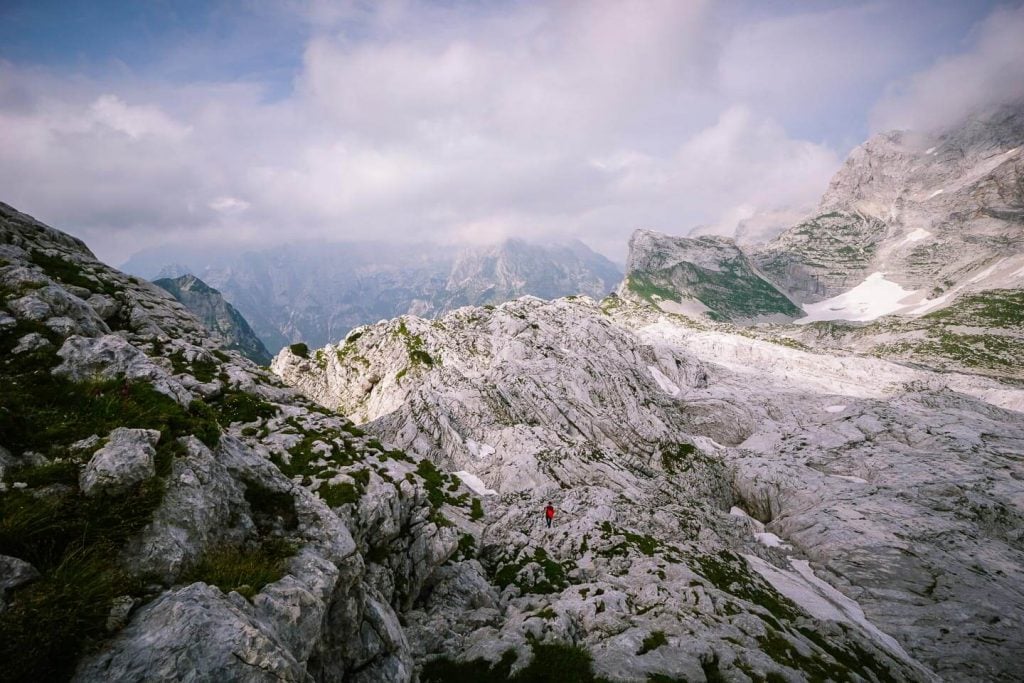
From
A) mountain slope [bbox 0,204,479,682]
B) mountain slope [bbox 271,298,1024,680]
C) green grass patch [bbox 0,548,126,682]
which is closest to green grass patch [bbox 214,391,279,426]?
mountain slope [bbox 0,204,479,682]

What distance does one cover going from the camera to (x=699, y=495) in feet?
238

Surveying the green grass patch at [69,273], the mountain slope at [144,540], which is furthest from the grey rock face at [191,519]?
the green grass patch at [69,273]

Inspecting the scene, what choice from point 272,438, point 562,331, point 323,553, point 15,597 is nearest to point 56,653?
point 15,597

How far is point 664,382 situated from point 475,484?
7438 cm

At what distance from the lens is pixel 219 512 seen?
12.3 metres

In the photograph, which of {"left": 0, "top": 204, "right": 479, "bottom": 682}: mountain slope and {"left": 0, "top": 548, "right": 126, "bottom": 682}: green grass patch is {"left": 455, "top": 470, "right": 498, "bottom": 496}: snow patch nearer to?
{"left": 0, "top": 204, "right": 479, "bottom": 682}: mountain slope

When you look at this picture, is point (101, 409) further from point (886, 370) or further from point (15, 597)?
point (886, 370)

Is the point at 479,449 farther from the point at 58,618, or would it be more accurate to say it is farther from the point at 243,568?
the point at 58,618

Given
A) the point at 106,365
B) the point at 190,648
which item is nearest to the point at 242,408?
the point at 106,365

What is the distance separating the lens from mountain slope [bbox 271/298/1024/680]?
30.9m

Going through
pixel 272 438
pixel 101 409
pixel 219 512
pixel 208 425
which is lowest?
pixel 272 438

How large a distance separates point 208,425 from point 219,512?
3.90 m

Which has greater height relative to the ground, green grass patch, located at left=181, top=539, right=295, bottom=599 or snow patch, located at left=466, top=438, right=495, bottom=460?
green grass patch, located at left=181, top=539, right=295, bottom=599

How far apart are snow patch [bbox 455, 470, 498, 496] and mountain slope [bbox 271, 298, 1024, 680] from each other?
1.97 feet
